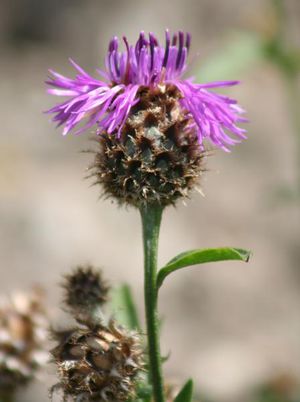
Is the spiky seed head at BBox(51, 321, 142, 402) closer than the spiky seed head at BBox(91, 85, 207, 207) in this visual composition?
Yes

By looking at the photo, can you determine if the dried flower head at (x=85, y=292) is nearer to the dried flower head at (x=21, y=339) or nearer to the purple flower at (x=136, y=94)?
the purple flower at (x=136, y=94)

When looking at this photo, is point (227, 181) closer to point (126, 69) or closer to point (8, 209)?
point (8, 209)

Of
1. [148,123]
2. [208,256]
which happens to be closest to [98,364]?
[208,256]

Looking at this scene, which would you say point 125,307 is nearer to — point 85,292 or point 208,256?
point 85,292

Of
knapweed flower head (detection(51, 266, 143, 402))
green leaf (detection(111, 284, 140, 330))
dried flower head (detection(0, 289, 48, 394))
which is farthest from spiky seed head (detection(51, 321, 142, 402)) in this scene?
dried flower head (detection(0, 289, 48, 394))

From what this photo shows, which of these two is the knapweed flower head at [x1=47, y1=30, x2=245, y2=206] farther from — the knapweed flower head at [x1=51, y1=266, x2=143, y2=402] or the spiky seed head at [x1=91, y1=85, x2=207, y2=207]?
the knapweed flower head at [x1=51, y1=266, x2=143, y2=402]

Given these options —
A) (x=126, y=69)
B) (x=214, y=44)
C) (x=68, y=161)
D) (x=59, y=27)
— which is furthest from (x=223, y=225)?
(x=126, y=69)

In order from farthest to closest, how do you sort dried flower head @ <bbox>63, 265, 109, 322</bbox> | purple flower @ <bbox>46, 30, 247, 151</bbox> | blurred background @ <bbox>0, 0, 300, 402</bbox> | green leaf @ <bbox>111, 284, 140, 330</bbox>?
1. blurred background @ <bbox>0, 0, 300, 402</bbox>
2. green leaf @ <bbox>111, 284, 140, 330</bbox>
3. dried flower head @ <bbox>63, 265, 109, 322</bbox>
4. purple flower @ <bbox>46, 30, 247, 151</bbox>
